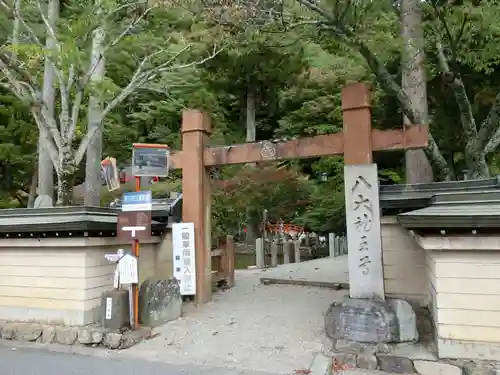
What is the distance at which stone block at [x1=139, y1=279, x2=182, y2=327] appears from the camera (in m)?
7.03

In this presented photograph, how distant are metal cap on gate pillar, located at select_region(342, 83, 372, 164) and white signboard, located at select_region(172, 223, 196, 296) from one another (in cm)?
326

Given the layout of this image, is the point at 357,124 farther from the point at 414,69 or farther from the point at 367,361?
the point at 367,361

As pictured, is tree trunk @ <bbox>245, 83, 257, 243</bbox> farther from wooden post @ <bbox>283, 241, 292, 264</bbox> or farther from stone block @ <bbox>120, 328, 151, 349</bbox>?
stone block @ <bbox>120, 328, 151, 349</bbox>

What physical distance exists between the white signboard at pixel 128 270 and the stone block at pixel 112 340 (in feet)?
2.55

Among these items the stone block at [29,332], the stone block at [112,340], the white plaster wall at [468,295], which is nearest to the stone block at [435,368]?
the white plaster wall at [468,295]

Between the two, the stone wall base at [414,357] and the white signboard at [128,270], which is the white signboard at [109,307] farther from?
the stone wall base at [414,357]

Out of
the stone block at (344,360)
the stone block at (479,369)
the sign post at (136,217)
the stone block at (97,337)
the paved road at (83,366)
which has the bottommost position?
the paved road at (83,366)

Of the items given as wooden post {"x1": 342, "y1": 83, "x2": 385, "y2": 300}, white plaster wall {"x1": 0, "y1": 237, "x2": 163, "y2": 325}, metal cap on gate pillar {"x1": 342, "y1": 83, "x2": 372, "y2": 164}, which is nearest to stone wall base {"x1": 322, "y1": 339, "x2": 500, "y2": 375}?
wooden post {"x1": 342, "y1": 83, "x2": 385, "y2": 300}

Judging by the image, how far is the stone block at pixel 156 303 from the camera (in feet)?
23.1

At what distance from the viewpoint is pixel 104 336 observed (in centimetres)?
650

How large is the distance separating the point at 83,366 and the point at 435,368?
4406 mm

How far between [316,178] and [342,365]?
15.5 metres

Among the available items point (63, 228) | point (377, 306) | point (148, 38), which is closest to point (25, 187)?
point (148, 38)

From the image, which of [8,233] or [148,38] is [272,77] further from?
[8,233]
